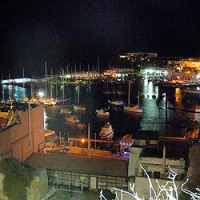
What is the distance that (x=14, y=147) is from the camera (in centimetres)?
975

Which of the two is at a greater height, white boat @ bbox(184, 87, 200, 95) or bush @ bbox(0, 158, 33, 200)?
bush @ bbox(0, 158, 33, 200)

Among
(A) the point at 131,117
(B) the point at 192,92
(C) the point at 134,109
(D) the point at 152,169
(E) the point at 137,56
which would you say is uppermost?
(E) the point at 137,56

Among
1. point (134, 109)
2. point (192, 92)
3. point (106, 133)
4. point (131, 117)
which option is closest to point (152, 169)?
point (106, 133)

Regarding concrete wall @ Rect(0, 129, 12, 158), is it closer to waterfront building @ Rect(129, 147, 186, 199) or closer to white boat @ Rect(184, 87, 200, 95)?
waterfront building @ Rect(129, 147, 186, 199)

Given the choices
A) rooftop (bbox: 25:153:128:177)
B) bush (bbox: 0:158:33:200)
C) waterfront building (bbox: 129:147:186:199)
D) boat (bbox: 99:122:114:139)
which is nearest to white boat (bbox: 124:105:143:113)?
boat (bbox: 99:122:114:139)

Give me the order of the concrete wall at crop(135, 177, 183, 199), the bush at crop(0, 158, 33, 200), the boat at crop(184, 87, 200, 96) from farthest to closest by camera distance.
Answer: the boat at crop(184, 87, 200, 96) → the concrete wall at crop(135, 177, 183, 199) → the bush at crop(0, 158, 33, 200)

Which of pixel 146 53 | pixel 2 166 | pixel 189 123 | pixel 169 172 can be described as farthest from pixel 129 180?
pixel 146 53

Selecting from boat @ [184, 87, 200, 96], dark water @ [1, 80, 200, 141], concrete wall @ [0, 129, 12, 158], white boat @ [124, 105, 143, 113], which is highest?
concrete wall @ [0, 129, 12, 158]

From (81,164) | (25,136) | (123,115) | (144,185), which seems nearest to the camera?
(144,185)

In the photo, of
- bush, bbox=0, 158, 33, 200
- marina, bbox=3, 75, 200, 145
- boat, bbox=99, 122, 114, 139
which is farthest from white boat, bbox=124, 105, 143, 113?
bush, bbox=0, 158, 33, 200

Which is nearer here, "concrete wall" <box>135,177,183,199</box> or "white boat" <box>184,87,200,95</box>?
"concrete wall" <box>135,177,183,199</box>

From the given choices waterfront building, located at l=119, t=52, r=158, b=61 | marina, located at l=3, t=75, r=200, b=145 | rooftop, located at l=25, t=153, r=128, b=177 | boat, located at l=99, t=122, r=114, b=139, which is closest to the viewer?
rooftop, located at l=25, t=153, r=128, b=177

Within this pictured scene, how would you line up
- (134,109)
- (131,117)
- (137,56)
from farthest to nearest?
1. (137,56)
2. (134,109)
3. (131,117)

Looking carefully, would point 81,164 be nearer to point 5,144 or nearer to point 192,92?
point 5,144
